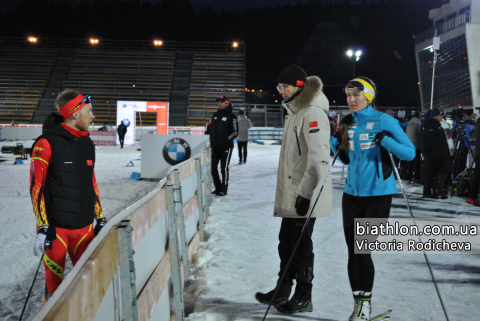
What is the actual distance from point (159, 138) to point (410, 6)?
5083cm

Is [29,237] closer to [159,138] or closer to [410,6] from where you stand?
[159,138]

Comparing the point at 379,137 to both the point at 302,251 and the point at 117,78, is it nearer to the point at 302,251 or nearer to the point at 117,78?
the point at 302,251

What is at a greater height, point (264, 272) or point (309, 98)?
point (309, 98)

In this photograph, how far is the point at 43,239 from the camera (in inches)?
88.6

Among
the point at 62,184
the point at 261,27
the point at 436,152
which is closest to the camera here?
the point at 62,184

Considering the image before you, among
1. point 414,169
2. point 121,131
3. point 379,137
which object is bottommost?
point 414,169

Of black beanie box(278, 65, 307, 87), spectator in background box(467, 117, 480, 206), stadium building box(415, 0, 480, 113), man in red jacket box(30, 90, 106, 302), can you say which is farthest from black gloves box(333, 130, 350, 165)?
stadium building box(415, 0, 480, 113)

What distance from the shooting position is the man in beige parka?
2615 millimetres

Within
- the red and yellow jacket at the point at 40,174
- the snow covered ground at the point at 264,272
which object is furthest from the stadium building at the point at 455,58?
the red and yellow jacket at the point at 40,174

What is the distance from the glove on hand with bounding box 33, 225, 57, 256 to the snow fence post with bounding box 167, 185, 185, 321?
2.28ft

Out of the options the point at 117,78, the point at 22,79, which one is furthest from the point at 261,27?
the point at 22,79

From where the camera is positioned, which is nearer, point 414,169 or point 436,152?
point 436,152

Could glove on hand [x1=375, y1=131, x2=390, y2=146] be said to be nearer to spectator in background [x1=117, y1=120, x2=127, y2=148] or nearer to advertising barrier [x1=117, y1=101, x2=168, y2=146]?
spectator in background [x1=117, y1=120, x2=127, y2=148]

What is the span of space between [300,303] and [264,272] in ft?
2.95
